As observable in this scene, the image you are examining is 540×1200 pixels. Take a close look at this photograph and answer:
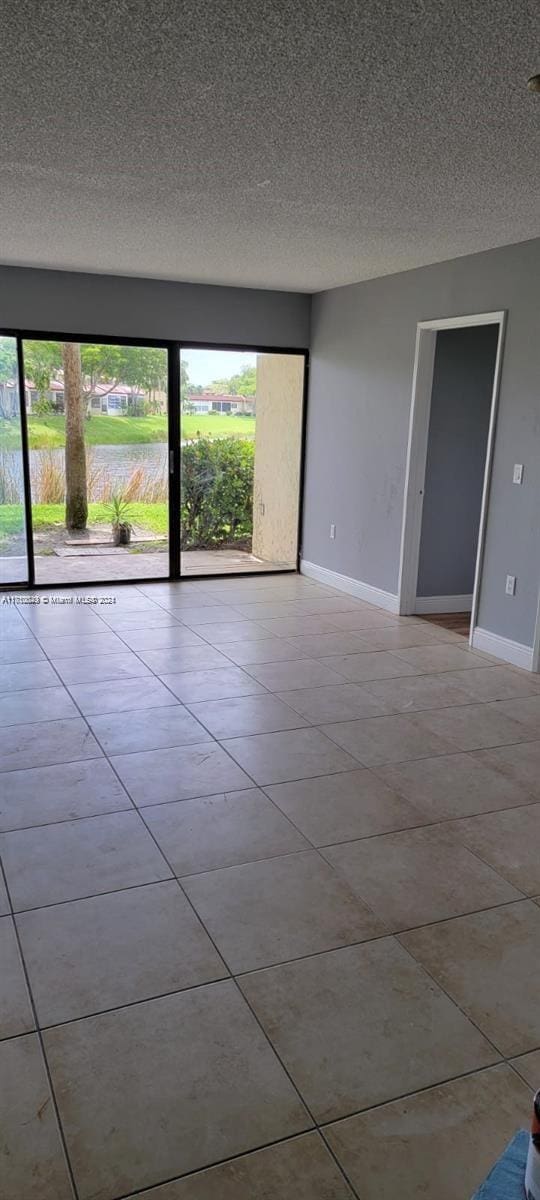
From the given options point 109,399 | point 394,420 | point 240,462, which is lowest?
point 240,462

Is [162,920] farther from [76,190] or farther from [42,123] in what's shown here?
[76,190]

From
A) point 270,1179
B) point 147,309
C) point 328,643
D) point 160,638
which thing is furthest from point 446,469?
point 270,1179

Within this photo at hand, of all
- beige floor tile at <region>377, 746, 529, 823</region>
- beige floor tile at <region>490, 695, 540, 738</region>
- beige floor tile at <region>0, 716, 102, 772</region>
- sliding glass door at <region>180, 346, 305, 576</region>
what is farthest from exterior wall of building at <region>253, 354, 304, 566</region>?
beige floor tile at <region>377, 746, 529, 823</region>

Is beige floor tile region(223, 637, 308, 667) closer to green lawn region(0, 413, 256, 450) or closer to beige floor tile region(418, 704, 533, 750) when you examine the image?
beige floor tile region(418, 704, 533, 750)

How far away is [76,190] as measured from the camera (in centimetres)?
352

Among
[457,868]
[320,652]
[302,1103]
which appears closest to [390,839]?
[457,868]

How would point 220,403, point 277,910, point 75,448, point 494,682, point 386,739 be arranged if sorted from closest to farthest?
point 277,910 < point 386,739 < point 494,682 < point 75,448 < point 220,403

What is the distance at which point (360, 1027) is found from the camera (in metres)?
1.84

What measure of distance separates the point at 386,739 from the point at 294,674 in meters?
0.94

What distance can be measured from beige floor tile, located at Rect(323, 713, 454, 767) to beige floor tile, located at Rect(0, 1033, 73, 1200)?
1.79 metres

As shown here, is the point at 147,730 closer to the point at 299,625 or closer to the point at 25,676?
the point at 25,676

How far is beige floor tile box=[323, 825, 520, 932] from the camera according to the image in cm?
229

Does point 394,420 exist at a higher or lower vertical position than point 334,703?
higher

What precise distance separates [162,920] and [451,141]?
270 cm
